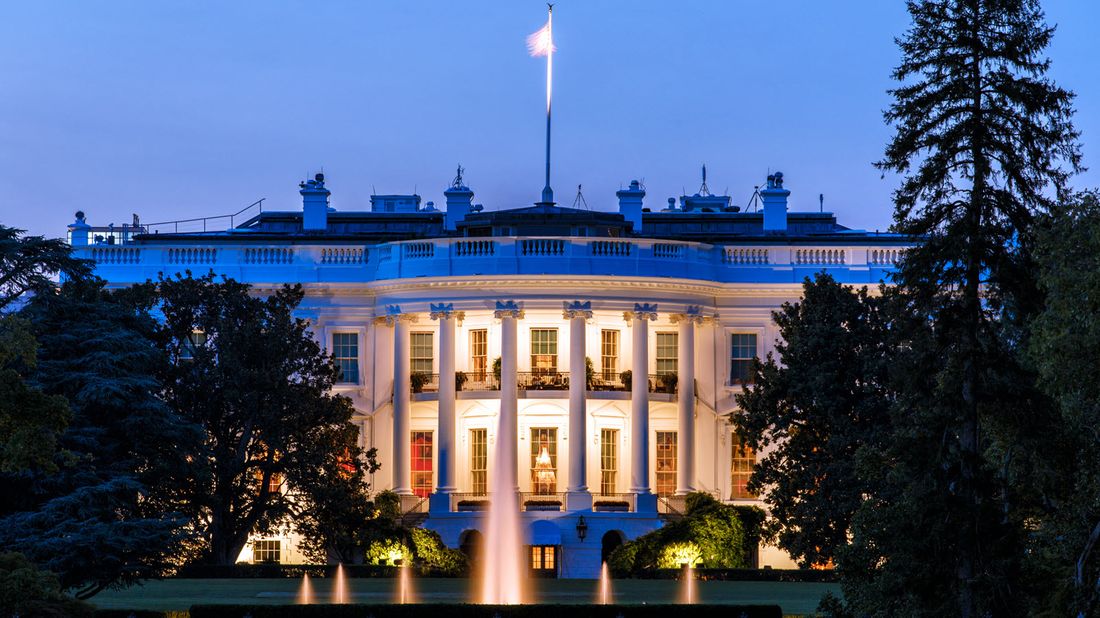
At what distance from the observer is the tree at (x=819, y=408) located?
192ft

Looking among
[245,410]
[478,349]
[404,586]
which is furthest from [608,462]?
[404,586]

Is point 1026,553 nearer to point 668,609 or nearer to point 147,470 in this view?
point 668,609

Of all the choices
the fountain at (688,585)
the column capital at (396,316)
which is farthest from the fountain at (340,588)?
the column capital at (396,316)

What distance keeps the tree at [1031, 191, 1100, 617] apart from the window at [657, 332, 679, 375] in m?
38.8

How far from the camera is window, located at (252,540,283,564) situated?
7269cm

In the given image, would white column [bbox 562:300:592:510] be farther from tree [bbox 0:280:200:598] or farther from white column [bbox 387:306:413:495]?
tree [bbox 0:280:200:598]

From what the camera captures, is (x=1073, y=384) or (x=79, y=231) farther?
(x=79, y=231)

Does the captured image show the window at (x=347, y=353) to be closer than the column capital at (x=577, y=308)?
No

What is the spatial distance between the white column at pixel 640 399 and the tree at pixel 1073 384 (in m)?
35.4

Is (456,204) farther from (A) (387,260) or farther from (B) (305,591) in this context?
(B) (305,591)

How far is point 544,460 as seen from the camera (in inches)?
2864

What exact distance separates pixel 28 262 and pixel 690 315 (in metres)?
30.9

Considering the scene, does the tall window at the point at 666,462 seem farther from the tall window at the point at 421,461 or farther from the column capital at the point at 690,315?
the tall window at the point at 421,461

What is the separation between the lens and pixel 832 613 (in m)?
41.8
